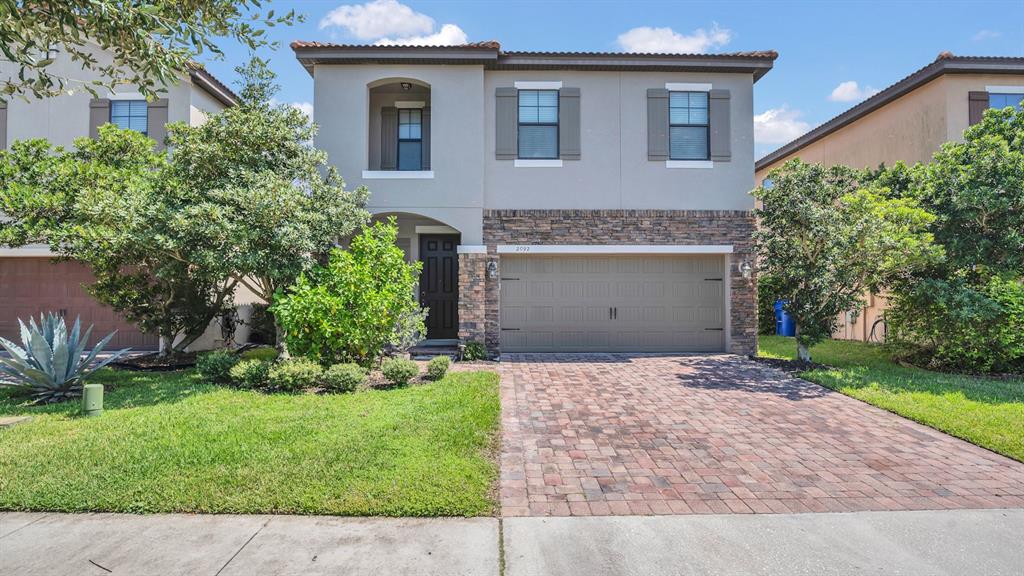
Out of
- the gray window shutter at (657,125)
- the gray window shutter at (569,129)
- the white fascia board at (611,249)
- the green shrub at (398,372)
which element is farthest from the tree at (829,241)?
the green shrub at (398,372)

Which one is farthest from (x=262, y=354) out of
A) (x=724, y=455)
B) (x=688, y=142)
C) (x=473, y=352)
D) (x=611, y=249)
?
(x=688, y=142)

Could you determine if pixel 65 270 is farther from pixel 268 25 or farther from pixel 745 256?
pixel 745 256

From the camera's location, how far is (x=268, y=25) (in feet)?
16.8

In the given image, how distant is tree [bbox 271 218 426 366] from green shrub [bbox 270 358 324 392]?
546 mm

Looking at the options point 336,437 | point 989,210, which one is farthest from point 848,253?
point 336,437

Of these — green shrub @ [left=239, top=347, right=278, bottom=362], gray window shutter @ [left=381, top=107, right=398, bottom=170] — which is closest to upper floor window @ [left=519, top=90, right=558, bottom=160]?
gray window shutter @ [left=381, top=107, right=398, bottom=170]

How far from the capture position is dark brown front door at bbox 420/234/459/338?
12594mm

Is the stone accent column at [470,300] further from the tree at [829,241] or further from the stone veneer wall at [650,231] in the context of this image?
the tree at [829,241]

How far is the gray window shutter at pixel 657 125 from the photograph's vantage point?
38.4 ft

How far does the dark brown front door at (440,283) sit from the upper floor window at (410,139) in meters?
1.83

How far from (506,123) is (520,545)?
9.80 m

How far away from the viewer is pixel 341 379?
25.1 ft

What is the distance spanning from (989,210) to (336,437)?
439 inches

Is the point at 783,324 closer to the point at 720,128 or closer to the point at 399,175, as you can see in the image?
the point at 720,128
